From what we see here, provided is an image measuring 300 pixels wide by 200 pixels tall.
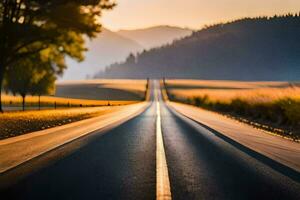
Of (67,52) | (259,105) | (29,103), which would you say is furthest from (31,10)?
(29,103)

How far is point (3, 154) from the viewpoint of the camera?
10398 mm

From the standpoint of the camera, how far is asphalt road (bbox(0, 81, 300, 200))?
6324 millimetres

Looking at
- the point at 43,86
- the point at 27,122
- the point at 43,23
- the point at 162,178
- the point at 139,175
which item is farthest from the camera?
the point at 43,86

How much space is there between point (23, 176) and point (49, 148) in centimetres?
400

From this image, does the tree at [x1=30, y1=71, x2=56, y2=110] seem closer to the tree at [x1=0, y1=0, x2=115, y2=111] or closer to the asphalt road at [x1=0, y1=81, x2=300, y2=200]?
the tree at [x1=0, y1=0, x2=115, y2=111]

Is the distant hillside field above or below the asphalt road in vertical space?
below

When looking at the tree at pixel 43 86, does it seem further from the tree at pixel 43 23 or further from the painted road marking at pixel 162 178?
the painted road marking at pixel 162 178

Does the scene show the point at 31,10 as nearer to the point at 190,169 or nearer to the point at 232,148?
the point at 232,148

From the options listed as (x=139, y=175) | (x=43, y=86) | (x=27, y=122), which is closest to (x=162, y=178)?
(x=139, y=175)

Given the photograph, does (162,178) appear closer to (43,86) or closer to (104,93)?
(43,86)

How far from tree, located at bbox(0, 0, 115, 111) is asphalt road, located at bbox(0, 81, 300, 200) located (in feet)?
67.5

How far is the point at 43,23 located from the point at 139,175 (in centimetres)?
2778

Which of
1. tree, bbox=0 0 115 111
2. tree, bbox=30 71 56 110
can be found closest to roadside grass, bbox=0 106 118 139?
tree, bbox=0 0 115 111

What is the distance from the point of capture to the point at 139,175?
7.78 m
